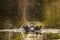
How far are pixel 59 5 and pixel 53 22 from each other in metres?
0.18

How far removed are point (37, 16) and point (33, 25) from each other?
10 cm

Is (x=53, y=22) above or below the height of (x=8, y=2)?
below

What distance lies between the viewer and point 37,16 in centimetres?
160

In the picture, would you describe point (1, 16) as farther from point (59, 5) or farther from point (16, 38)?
point (59, 5)

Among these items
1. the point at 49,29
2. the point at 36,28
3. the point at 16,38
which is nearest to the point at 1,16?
the point at 16,38

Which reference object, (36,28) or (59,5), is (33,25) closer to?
(36,28)

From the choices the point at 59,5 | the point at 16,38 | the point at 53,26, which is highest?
the point at 59,5

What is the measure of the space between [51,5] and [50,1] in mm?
41

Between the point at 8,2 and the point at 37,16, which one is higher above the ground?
the point at 8,2

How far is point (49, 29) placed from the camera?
62.2 inches

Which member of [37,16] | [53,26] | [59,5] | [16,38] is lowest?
[16,38]

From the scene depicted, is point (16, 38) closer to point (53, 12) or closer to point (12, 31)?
point (12, 31)

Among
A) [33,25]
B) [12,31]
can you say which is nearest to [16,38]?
[12,31]

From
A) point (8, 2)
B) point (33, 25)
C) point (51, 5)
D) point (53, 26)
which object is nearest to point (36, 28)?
point (33, 25)
